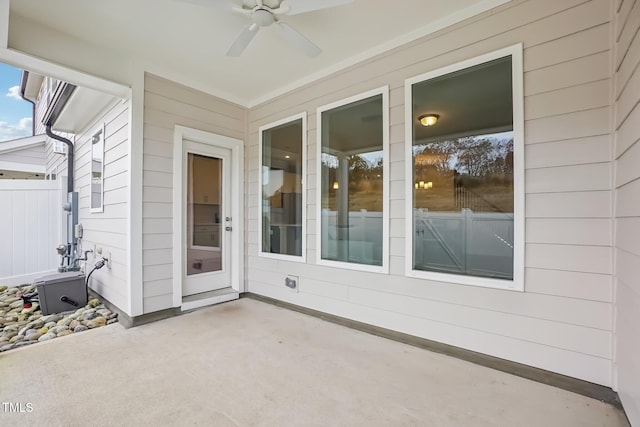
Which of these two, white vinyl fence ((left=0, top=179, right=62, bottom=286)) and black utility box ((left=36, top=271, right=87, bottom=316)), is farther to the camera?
white vinyl fence ((left=0, top=179, right=62, bottom=286))

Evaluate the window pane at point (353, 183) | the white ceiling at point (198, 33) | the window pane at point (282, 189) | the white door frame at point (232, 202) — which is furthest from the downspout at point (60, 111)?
the window pane at point (353, 183)

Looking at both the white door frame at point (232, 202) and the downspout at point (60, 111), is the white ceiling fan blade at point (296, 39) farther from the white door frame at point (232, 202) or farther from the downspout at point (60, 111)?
the downspout at point (60, 111)

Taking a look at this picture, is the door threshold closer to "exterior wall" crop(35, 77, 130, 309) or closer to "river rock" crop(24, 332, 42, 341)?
"exterior wall" crop(35, 77, 130, 309)

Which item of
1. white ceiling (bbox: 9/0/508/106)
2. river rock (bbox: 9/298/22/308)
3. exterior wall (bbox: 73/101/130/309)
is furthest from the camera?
river rock (bbox: 9/298/22/308)

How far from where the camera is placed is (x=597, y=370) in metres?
1.77

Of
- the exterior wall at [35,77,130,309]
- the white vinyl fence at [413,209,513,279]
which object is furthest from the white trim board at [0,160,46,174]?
the white vinyl fence at [413,209,513,279]

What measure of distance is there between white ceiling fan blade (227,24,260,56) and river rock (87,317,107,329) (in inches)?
120

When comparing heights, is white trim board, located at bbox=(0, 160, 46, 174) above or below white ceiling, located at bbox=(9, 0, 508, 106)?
below

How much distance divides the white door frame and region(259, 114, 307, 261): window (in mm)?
342

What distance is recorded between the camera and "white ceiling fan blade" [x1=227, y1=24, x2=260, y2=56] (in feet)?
7.04

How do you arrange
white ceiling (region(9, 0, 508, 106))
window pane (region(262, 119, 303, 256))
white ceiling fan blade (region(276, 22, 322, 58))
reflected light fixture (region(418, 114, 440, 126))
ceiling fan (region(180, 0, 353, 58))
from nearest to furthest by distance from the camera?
ceiling fan (region(180, 0, 353, 58))
white ceiling fan blade (region(276, 22, 322, 58))
white ceiling (region(9, 0, 508, 106))
reflected light fixture (region(418, 114, 440, 126))
window pane (region(262, 119, 303, 256))

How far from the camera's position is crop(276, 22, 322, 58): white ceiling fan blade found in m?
2.14

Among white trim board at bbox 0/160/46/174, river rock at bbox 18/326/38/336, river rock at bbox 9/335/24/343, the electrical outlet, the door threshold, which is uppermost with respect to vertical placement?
white trim board at bbox 0/160/46/174

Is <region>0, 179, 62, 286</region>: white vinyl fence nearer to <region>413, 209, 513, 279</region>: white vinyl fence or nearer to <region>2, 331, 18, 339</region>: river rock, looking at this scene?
<region>2, 331, 18, 339</region>: river rock
